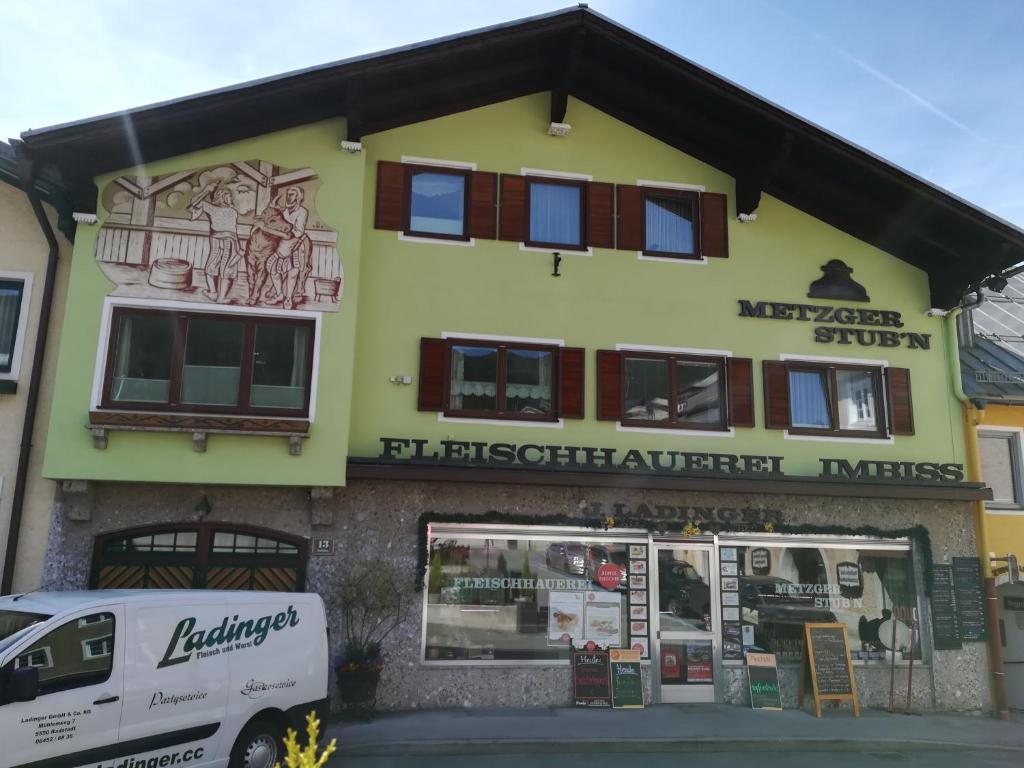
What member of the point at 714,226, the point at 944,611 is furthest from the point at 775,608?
the point at 714,226

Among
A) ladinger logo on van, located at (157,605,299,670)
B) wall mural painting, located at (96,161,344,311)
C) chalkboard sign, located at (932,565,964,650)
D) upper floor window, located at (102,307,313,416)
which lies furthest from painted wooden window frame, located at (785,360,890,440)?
→ ladinger logo on van, located at (157,605,299,670)

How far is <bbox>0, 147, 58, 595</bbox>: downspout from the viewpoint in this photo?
1062 centimetres

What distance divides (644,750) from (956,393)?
8.00m

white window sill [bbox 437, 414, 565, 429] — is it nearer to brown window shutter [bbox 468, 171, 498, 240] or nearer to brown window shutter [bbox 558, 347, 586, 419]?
brown window shutter [bbox 558, 347, 586, 419]

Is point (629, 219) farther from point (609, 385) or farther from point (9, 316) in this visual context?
point (9, 316)

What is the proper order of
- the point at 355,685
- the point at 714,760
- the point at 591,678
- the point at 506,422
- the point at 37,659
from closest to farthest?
the point at 37,659 < the point at 714,760 < the point at 355,685 < the point at 591,678 < the point at 506,422

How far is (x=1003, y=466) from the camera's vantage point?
13.9 m

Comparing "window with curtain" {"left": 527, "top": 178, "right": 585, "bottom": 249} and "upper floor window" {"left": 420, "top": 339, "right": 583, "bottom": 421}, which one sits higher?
"window with curtain" {"left": 527, "top": 178, "right": 585, "bottom": 249}

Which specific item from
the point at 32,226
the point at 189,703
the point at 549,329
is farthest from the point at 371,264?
the point at 189,703

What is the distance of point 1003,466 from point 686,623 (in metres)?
6.30

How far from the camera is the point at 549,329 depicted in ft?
41.5

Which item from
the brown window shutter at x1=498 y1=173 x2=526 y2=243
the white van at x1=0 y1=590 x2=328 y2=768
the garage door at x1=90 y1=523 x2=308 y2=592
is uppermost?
the brown window shutter at x1=498 y1=173 x2=526 y2=243

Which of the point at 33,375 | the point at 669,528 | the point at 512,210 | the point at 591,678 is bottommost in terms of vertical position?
the point at 591,678

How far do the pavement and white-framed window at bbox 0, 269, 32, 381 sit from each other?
6.60 metres
